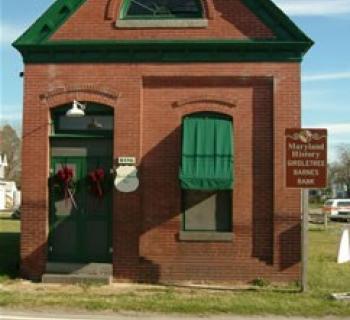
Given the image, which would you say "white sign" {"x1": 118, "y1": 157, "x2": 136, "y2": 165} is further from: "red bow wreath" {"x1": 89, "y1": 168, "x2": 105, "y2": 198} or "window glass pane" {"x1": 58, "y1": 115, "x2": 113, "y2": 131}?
"window glass pane" {"x1": 58, "y1": 115, "x2": 113, "y2": 131}

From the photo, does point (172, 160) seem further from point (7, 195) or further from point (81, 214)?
point (7, 195)

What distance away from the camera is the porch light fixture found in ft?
48.2

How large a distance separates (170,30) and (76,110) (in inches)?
110

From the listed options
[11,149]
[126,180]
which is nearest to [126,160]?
[126,180]

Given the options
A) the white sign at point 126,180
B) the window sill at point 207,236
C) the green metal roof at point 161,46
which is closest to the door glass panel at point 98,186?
the white sign at point 126,180

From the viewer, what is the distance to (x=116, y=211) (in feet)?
49.2

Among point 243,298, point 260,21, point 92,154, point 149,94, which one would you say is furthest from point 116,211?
point 260,21

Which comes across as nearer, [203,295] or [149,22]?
[203,295]

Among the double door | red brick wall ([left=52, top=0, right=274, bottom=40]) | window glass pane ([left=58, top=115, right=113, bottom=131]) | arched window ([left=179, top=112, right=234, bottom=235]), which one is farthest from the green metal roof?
the double door

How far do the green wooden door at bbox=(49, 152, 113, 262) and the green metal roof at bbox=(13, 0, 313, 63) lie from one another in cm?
236

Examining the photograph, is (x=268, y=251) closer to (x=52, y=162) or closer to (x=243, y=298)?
(x=243, y=298)

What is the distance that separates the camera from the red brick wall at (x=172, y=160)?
1484cm

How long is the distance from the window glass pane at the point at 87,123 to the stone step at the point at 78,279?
3330mm

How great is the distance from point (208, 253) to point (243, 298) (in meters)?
2.45
